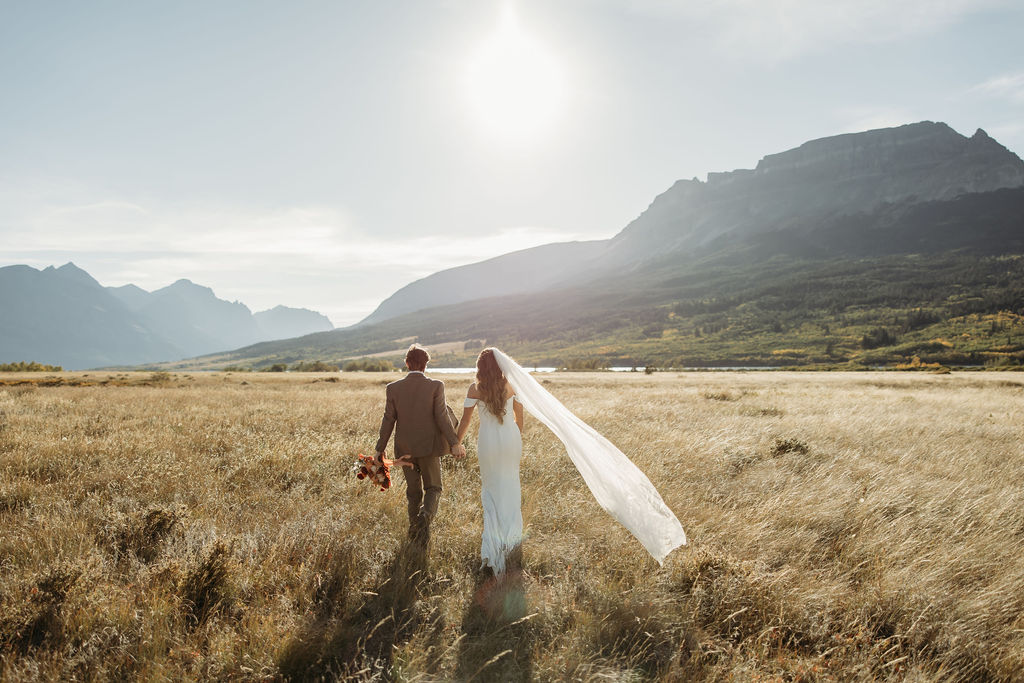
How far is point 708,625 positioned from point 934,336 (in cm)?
14076

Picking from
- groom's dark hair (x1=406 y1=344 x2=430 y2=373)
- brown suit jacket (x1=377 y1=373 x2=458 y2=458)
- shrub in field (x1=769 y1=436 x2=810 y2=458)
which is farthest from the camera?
shrub in field (x1=769 y1=436 x2=810 y2=458)

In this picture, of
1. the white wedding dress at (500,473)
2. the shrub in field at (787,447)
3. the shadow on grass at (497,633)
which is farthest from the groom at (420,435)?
the shrub in field at (787,447)

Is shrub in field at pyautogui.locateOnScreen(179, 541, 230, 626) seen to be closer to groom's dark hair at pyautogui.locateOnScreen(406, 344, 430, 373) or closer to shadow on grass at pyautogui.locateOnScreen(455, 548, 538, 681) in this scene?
shadow on grass at pyautogui.locateOnScreen(455, 548, 538, 681)

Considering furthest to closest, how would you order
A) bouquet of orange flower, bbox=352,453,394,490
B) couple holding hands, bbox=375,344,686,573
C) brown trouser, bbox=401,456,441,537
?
brown trouser, bbox=401,456,441,537 → couple holding hands, bbox=375,344,686,573 → bouquet of orange flower, bbox=352,453,394,490

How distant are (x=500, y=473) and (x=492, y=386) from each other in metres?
1.03

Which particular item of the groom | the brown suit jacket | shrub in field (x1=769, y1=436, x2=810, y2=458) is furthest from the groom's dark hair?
shrub in field (x1=769, y1=436, x2=810, y2=458)

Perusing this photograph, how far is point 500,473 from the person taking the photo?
222 inches

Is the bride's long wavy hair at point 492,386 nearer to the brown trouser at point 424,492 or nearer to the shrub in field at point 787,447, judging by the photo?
the brown trouser at point 424,492

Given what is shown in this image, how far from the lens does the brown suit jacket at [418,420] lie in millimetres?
5723

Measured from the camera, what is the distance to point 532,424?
13953 mm

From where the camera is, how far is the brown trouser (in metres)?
5.83

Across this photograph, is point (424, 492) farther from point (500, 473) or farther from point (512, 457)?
point (512, 457)

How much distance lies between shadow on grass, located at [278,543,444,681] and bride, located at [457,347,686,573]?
99 cm

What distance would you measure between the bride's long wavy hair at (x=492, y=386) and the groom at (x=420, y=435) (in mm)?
504
